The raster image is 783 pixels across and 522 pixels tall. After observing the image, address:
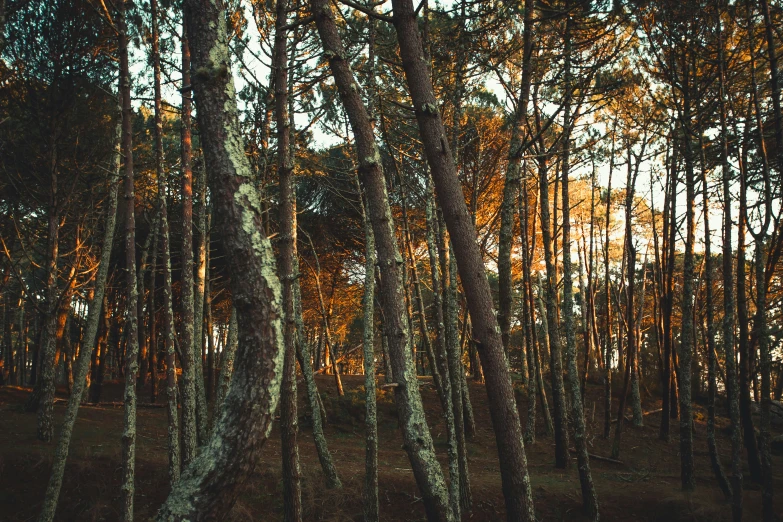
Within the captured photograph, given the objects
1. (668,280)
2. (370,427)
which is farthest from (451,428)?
(668,280)

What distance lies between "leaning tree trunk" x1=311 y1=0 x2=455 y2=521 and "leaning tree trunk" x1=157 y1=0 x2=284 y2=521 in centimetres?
136

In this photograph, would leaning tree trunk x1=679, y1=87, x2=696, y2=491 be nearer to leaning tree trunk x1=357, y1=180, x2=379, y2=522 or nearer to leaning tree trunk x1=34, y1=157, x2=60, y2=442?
leaning tree trunk x1=357, y1=180, x2=379, y2=522

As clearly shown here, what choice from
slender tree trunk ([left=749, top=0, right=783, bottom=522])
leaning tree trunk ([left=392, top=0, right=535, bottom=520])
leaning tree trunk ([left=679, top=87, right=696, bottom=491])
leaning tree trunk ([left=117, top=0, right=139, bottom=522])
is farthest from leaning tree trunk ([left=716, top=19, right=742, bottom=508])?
leaning tree trunk ([left=117, top=0, right=139, bottom=522])

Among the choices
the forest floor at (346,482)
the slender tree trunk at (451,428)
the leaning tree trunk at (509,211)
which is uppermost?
the leaning tree trunk at (509,211)

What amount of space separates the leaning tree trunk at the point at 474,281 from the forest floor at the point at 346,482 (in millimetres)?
2528

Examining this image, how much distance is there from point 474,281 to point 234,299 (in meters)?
1.87

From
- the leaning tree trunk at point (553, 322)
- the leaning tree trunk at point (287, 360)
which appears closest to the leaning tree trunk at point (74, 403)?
the leaning tree trunk at point (287, 360)

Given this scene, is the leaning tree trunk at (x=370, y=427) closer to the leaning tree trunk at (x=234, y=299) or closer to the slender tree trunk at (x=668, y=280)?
the leaning tree trunk at (x=234, y=299)

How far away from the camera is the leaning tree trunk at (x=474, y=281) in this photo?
3.70 metres

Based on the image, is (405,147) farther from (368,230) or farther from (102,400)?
(102,400)

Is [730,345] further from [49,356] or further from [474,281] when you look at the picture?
[49,356]

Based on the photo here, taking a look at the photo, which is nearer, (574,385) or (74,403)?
(74,403)

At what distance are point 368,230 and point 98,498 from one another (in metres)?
6.68

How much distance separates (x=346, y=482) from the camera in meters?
8.80
